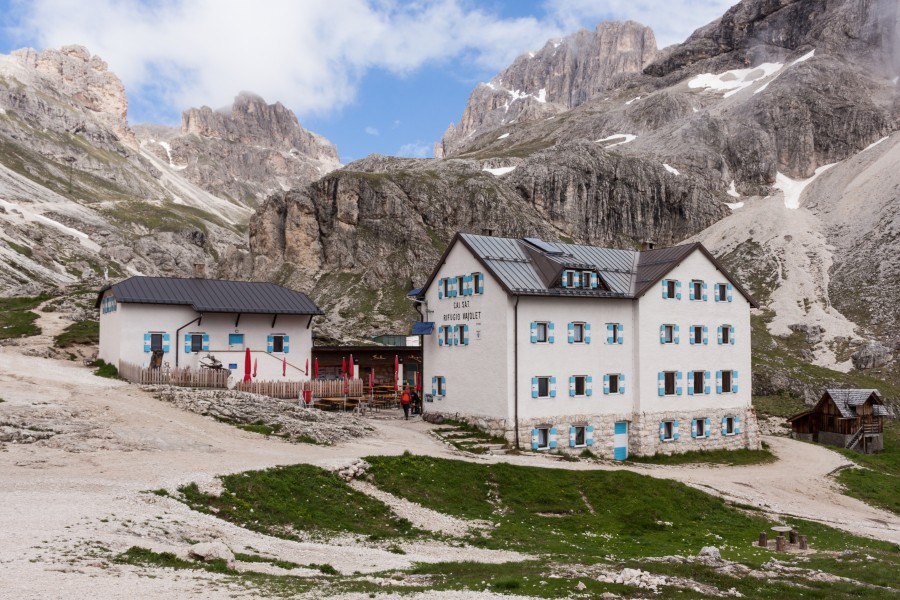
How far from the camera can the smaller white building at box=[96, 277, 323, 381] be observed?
143 ft

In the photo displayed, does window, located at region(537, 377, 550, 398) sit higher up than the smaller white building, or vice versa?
the smaller white building

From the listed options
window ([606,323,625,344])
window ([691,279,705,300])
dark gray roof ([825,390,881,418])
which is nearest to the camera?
window ([606,323,625,344])

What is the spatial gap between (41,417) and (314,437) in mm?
11632

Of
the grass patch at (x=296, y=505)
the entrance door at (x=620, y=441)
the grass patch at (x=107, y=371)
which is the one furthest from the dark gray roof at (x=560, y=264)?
the grass patch at (x=107, y=371)

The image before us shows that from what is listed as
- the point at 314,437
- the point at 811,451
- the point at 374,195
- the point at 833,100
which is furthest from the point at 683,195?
the point at 314,437

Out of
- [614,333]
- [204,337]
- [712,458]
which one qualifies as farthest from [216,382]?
[712,458]

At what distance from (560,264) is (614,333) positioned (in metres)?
6.13

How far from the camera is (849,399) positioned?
62.3 meters

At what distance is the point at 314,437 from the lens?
3294 centimetres

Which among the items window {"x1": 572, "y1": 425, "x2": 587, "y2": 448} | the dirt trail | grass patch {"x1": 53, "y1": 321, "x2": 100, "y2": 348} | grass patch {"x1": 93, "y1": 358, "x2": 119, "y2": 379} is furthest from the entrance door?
grass patch {"x1": 53, "y1": 321, "x2": 100, "y2": 348}

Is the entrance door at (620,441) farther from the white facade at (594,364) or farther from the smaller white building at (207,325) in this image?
the smaller white building at (207,325)

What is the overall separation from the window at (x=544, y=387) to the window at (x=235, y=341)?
20.6 meters

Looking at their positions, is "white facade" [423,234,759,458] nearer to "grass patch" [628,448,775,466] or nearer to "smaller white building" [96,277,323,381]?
"grass patch" [628,448,775,466]

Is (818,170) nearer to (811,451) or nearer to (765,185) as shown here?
(765,185)
